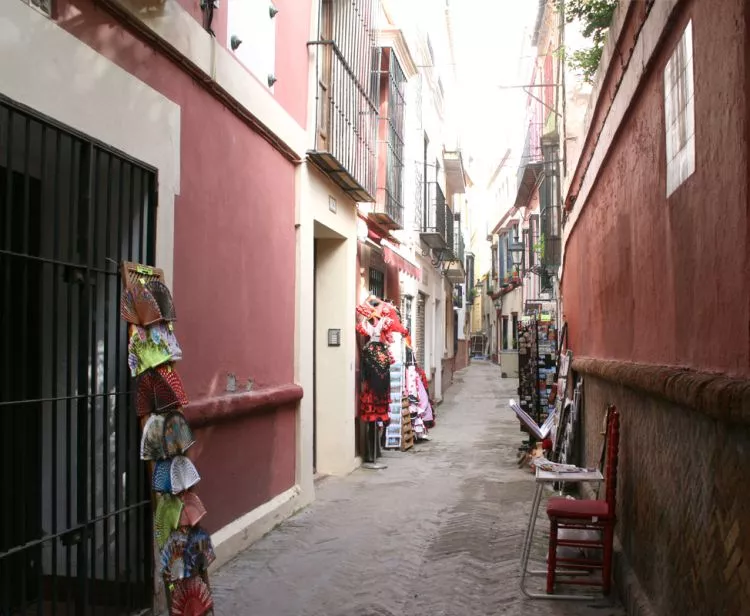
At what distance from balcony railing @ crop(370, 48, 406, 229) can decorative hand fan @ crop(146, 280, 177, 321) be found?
772 centimetres

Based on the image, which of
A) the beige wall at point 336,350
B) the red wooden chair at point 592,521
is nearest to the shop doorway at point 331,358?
the beige wall at point 336,350

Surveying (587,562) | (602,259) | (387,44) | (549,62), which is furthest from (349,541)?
(549,62)

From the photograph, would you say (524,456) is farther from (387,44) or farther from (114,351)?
(114,351)

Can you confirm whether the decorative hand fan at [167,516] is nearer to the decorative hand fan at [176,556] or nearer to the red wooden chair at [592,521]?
the decorative hand fan at [176,556]

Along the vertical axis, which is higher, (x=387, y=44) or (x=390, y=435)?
(x=387, y=44)

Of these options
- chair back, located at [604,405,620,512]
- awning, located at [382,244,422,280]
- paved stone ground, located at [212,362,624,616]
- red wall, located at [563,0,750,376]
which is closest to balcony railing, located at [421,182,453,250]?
awning, located at [382,244,422,280]

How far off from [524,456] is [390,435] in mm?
2074

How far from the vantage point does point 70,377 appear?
4.15 m

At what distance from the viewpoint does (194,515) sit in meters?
4.27

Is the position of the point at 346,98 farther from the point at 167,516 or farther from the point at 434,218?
the point at 434,218

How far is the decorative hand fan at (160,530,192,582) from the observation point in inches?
166

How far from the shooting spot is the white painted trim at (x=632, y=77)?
4266 mm

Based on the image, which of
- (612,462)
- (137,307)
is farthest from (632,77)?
(137,307)

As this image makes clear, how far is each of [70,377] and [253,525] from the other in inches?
116
